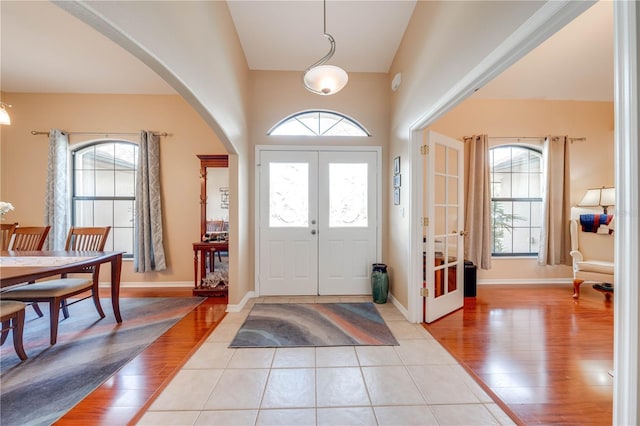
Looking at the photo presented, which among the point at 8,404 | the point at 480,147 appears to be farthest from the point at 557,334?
the point at 8,404

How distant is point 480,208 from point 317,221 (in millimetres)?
2539

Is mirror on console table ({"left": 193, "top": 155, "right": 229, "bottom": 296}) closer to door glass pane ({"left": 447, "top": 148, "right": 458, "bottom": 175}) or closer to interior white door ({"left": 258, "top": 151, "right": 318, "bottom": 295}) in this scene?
interior white door ({"left": 258, "top": 151, "right": 318, "bottom": 295})

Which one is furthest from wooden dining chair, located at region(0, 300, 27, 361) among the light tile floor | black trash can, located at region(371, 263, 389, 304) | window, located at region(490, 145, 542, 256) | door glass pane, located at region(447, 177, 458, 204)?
window, located at region(490, 145, 542, 256)

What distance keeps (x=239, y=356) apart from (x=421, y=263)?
2021 mm

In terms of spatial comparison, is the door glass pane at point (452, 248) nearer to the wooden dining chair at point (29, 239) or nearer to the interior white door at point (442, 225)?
the interior white door at point (442, 225)

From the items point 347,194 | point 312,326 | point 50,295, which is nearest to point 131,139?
point 50,295

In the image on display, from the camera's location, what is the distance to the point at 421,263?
2.72 metres

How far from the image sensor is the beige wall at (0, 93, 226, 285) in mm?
3873

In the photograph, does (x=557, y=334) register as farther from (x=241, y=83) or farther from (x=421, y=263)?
(x=241, y=83)

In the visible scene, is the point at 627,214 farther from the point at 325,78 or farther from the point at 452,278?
the point at 452,278

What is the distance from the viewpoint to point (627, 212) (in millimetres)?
845

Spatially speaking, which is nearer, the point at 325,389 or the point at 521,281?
the point at 325,389

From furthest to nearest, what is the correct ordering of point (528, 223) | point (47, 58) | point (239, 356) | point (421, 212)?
point (528, 223)
point (47, 58)
point (421, 212)
point (239, 356)

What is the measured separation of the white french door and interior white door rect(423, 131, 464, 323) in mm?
968
